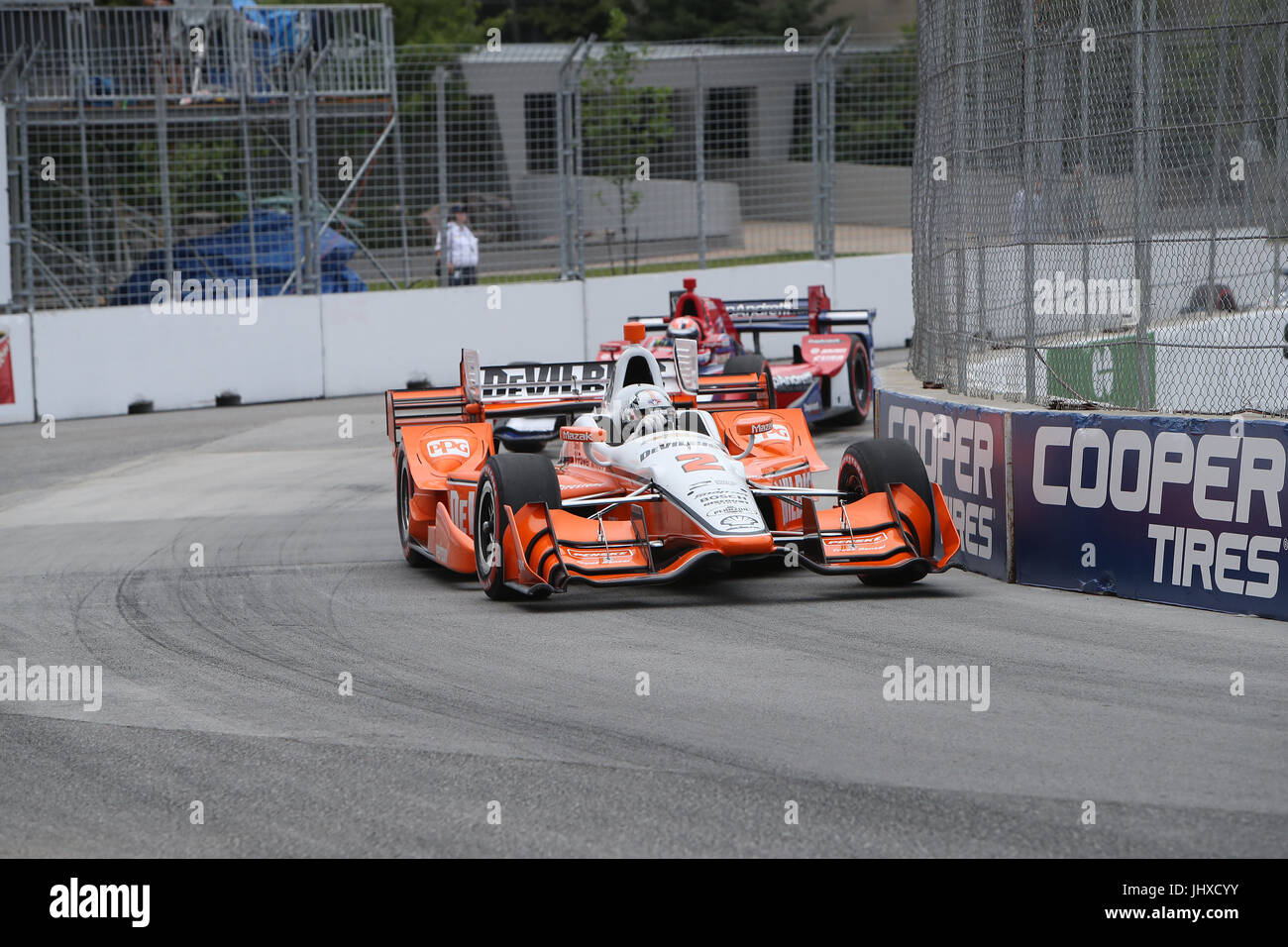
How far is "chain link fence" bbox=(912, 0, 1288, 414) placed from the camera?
8312 millimetres

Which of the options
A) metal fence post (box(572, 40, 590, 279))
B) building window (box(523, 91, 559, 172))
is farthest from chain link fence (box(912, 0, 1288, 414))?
metal fence post (box(572, 40, 590, 279))

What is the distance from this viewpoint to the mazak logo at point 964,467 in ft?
28.7

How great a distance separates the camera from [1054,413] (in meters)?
8.23

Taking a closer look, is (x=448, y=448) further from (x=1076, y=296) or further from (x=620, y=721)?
(x=620, y=721)

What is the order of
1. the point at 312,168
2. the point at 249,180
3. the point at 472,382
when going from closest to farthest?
the point at 472,382, the point at 249,180, the point at 312,168

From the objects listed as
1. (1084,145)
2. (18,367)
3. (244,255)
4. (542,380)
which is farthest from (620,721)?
(244,255)

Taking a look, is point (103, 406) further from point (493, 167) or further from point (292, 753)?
point (292, 753)

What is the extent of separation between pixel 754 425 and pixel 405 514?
2166 millimetres

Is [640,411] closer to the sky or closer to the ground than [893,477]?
closer to the sky

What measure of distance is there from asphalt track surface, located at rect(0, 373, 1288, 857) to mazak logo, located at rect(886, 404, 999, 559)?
0.95 ft

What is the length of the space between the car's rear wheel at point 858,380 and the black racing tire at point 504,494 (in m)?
7.06

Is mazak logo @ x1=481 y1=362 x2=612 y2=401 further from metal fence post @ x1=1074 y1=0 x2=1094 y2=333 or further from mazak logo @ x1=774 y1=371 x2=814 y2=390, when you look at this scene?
mazak logo @ x1=774 y1=371 x2=814 y2=390

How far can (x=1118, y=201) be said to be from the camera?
28.5ft

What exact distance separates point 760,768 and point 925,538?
3.37 m
